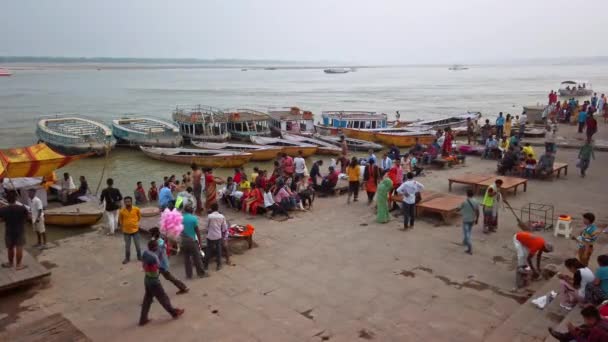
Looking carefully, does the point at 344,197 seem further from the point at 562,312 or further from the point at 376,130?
the point at 376,130

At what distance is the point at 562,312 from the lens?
23.2ft

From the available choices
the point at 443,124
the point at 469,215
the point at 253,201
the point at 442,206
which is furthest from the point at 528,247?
the point at 443,124

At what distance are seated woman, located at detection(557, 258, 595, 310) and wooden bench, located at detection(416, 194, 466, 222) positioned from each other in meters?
4.71

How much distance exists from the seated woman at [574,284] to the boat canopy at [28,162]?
43.3 feet

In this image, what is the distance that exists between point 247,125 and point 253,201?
21.8 meters

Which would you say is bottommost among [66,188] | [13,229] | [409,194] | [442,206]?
[66,188]

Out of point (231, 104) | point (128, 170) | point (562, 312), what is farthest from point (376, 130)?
point (231, 104)

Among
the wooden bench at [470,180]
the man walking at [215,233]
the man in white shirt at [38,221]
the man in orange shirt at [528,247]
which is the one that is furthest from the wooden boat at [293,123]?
the man in orange shirt at [528,247]

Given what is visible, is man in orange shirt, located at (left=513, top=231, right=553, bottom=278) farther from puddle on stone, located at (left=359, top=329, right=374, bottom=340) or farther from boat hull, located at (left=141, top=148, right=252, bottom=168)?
boat hull, located at (left=141, top=148, right=252, bottom=168)

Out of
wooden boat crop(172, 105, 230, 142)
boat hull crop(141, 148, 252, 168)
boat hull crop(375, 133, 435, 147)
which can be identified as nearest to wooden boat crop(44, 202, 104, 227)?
boat hull crop(141, 148, 252, 168)

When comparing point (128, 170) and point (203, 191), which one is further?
point (128, 170)

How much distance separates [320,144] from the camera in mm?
28812

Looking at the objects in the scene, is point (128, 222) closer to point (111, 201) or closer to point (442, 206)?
point (111, 201)

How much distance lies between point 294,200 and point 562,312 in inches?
305
